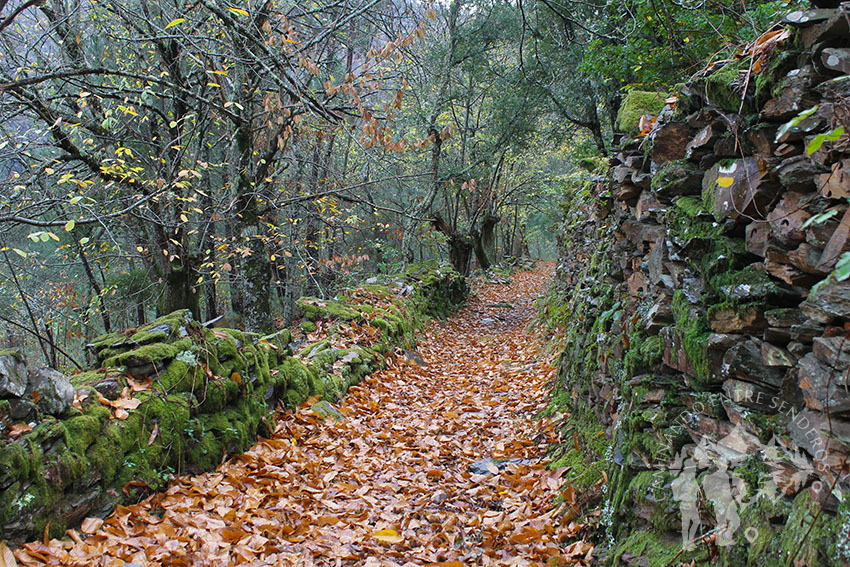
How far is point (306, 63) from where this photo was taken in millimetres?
5055

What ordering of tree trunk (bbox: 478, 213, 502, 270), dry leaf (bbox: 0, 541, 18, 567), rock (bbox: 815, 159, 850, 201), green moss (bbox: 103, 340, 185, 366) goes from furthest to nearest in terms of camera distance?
tree trunk (bbox: 478, 213, 502, 270), green moss (bbox: 103, 340, 185, 366), dry leaf (bbox: 0, 541, 18, 567), rock (bbox: 815, 159, 850, 201)

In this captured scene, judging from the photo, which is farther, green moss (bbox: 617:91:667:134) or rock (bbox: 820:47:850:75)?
green moss (bbox: 617:91:667:134)

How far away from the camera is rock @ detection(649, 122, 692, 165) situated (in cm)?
334

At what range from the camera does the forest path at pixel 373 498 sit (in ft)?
10.4

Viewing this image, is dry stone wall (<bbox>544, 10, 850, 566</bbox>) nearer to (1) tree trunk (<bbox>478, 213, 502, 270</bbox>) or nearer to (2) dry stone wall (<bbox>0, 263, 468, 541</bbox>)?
(2) dry stone wall (<bbox>0, 263, 468, 541</bbox>)

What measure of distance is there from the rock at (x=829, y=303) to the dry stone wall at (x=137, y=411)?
13.2 ft

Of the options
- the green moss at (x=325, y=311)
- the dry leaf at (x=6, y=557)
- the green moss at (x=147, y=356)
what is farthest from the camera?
the green moss at (x=325, y=311)

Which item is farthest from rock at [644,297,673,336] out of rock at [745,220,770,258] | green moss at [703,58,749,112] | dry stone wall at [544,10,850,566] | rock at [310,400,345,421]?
rock at [310,400,345,421]

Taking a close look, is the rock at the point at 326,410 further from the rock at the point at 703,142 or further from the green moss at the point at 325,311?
the rock at the point at 703,142

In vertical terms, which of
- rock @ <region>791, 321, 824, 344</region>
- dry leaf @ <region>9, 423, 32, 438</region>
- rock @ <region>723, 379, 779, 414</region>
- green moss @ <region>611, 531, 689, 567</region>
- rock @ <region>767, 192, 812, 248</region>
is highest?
rock @ <region>767, 192, 812, 248</region>

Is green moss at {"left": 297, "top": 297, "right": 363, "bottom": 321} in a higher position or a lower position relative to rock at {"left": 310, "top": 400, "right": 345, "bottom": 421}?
higher

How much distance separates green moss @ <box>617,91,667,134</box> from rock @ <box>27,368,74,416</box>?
4.83 m

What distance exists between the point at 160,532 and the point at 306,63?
168 inches

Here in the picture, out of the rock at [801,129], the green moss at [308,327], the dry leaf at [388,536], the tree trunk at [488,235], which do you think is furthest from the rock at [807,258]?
the tree trunk at [488,235]
